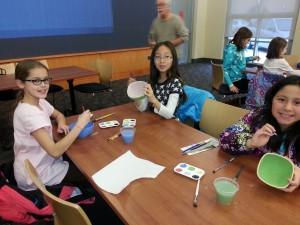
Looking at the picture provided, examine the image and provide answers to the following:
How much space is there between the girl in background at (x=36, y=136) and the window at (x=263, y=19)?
5386mm

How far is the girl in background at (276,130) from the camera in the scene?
46.6 inches

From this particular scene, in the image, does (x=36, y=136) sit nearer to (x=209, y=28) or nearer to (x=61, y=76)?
(x=61, y=76)

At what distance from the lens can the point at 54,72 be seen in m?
3.50

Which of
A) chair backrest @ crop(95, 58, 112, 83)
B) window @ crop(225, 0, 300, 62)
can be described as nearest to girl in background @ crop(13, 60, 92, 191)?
chair backrest @ crop(95, 58, 112, 83)

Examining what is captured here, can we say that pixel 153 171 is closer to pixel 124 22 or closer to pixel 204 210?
pixel 204 210

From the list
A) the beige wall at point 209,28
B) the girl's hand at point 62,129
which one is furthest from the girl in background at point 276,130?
the beige wall at point 209,28

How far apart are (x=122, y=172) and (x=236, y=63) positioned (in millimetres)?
2933

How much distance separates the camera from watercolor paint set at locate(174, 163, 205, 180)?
3.62 ft

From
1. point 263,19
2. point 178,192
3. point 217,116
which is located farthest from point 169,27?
point 263,19

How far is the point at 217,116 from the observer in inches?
69.0

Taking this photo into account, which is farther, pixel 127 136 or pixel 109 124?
pixel 109 124

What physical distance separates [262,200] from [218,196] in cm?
18

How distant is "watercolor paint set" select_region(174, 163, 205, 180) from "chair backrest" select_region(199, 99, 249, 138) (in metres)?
0.61

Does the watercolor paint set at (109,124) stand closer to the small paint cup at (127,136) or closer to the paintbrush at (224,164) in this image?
the small paint cup at (127,136)
